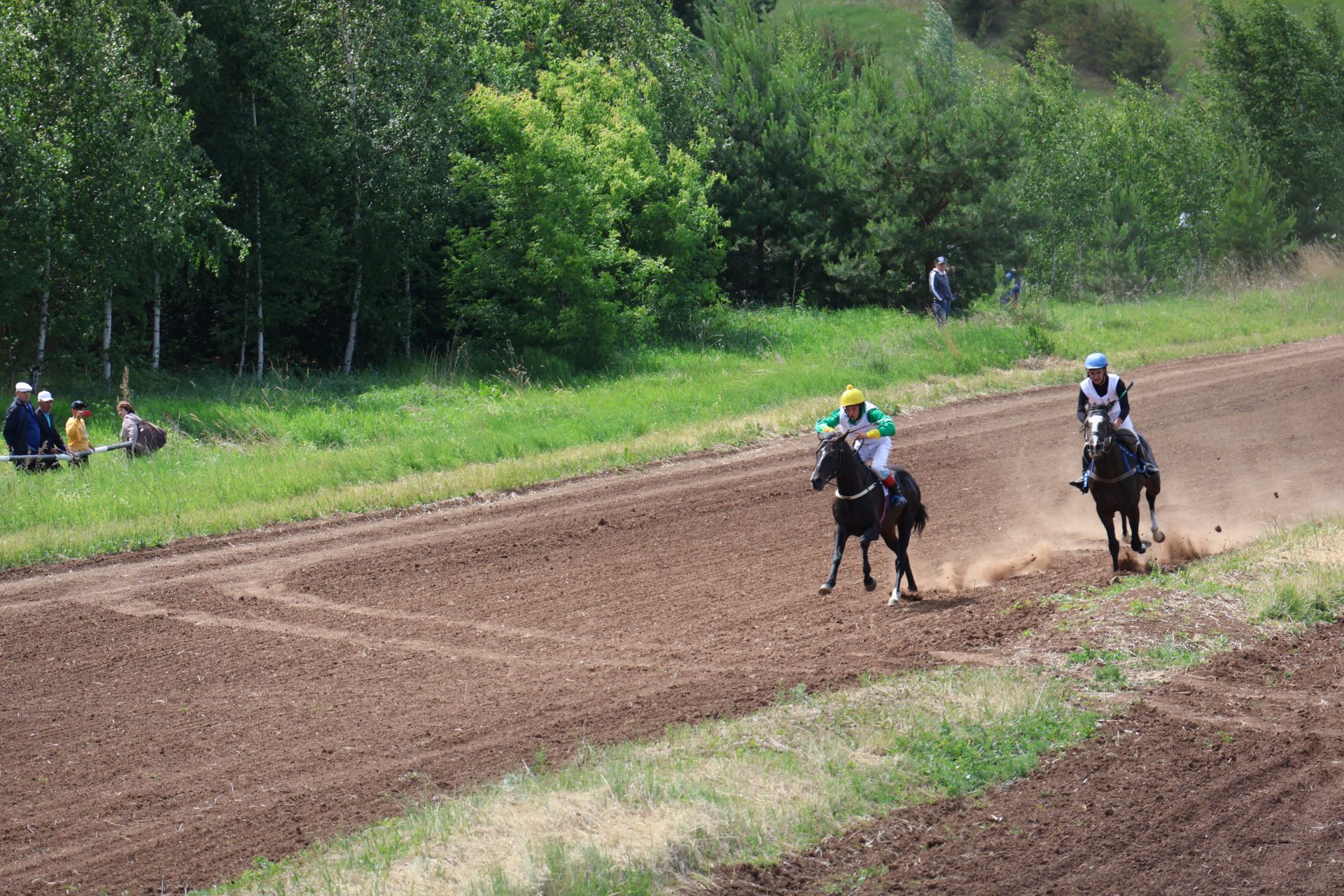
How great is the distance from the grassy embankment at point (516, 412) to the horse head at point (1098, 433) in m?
8.56

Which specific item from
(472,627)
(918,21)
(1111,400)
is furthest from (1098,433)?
(918,21)

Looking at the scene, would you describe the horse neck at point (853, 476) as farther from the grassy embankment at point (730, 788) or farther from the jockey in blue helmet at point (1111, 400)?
the grassy embankment at point (730, 788)

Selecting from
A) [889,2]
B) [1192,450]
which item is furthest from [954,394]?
[889,2]

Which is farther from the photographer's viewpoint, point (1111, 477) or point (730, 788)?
point (1111, 477)

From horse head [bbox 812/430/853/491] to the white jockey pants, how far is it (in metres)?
0.54

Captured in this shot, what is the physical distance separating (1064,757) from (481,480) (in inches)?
468

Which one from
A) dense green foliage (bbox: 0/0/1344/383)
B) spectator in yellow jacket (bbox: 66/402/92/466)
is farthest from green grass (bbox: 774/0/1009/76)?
spectator in yellow jacket (bbox: 66/402/92/466)

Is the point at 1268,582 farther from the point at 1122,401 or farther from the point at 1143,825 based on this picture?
the point at 1143,825

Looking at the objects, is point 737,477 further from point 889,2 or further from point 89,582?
point 889,2

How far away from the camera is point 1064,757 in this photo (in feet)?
28.0

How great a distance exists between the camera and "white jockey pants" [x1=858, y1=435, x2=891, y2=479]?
43.0 ft

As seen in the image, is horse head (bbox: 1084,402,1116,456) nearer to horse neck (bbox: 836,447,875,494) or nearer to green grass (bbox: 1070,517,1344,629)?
green grass (bbox: 1070,517,1344,629)

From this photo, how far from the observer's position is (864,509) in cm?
1281

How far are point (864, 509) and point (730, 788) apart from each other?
5.41 meters
